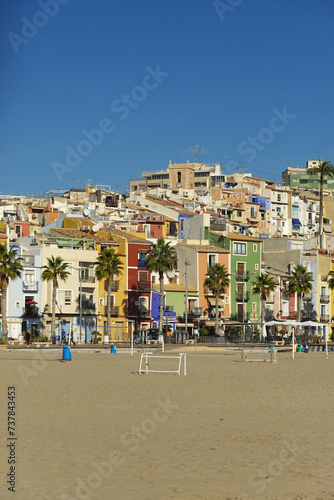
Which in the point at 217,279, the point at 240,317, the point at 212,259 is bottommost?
the point at 240,317

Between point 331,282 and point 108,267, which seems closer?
point 108,267

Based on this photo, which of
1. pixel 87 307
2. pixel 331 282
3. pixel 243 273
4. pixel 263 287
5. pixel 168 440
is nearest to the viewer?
pixel 168 440

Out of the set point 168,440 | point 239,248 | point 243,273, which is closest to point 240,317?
point 243,273

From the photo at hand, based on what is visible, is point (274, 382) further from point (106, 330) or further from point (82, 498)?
point (106, 330)

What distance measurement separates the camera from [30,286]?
7544 centimetres

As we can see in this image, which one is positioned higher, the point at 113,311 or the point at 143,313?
the point at 113,311

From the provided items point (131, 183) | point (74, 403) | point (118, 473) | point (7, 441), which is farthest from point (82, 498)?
point (131, 183)

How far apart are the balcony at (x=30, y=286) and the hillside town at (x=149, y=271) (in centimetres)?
8

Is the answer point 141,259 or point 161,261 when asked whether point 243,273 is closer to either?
point 141,259

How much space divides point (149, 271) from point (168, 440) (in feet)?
221

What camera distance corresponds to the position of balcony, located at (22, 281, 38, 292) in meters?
75.2

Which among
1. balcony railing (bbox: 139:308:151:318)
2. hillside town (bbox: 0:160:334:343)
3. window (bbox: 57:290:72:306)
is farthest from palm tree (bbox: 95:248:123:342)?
balcony railing (bbox: 139:308:151:318)

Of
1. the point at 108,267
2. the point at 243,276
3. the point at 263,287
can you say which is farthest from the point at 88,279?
the point at 243,276

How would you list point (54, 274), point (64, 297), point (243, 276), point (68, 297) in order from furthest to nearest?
point (243, 276), point (68, 297), point (64, 297), point (54, 274)
